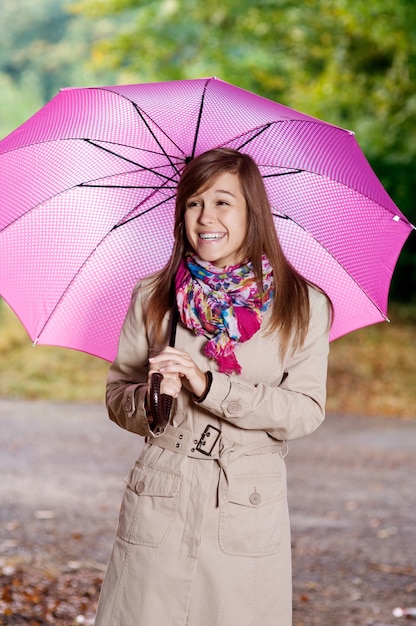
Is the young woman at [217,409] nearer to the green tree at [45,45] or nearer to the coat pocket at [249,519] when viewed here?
the coat pocket at [249,519]

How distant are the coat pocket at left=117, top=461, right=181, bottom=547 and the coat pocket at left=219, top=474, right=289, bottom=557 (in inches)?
5.7

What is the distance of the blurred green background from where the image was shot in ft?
50.0

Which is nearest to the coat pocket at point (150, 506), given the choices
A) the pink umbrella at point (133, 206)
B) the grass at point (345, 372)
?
the pink umbrella at point (133, 206)

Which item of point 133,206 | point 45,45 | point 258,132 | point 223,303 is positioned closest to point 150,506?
point 223,303

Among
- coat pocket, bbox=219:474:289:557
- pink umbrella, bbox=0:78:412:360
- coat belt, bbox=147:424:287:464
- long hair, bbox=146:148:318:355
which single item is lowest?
→ coat pocket, bbox=219:474:289:557

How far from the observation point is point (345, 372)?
1491 cm

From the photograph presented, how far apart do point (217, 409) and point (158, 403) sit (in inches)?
7.6

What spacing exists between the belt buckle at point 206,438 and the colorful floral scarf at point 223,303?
16 centimetres

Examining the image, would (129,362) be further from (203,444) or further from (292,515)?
(292,515)

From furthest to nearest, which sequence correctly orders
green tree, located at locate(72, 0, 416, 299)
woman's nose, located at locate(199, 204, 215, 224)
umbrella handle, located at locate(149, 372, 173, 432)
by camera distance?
Answer: green tree, located at locate(72, 0, 416, 299) < woman's nose, located at locate(199, 204, 215, 224) < umbrella handle, located at locate(149, 372, 173, 432)

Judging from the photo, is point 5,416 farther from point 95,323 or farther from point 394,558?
point 95,323

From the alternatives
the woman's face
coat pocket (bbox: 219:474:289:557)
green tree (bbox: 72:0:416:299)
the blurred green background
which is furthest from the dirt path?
green tree (bbox: 72:0:416:299)

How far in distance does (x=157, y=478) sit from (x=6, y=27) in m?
36.5

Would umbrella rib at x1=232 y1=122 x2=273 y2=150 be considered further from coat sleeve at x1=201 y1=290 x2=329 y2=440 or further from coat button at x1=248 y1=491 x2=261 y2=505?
coat button at x1=248 y1=491 x2=261 y2=505
